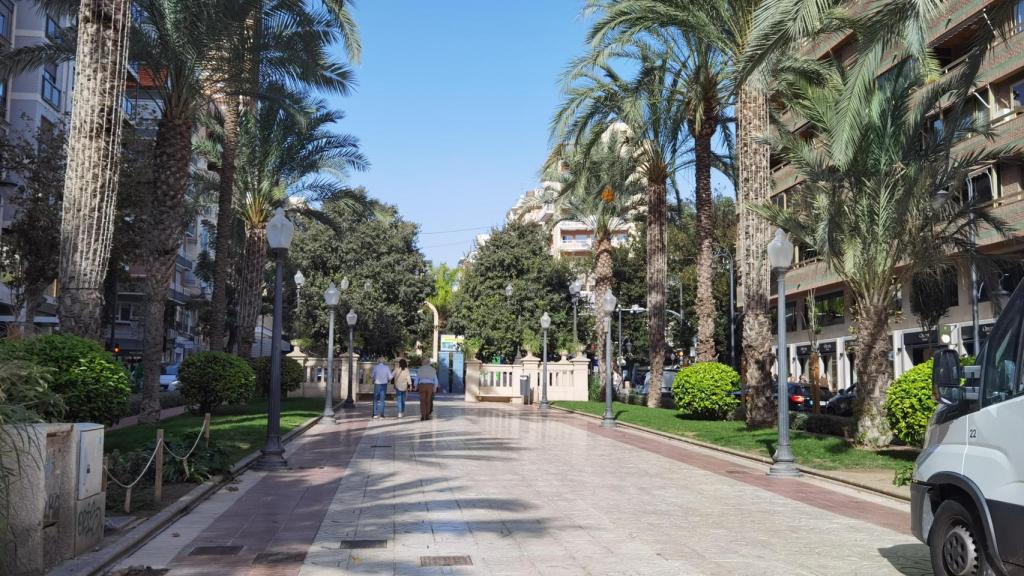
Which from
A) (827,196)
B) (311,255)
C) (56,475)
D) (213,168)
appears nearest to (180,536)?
(56,475)

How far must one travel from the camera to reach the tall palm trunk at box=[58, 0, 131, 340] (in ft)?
41.1

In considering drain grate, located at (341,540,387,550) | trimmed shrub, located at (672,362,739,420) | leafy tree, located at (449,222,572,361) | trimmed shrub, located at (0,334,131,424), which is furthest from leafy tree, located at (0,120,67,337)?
leafy tree, located at (449,222,572,361)

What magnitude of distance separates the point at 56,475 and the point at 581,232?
93.1m

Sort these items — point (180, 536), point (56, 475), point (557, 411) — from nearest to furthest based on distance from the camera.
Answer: point (56, 475), point (180, 536), point (557, 411)

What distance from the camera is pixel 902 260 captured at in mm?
15781

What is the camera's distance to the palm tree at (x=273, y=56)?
2052cm

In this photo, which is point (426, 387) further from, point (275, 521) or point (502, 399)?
point (275, 521)

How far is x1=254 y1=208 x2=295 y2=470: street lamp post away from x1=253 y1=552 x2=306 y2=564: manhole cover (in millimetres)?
6079

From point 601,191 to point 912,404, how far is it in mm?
23325

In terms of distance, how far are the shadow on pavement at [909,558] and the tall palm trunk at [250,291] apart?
2426cm

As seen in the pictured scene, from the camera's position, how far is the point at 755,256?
19.5m

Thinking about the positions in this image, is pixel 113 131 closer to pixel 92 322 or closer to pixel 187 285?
pixel 92 322

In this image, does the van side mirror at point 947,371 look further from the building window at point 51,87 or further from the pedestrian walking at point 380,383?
the building window at point 51,87

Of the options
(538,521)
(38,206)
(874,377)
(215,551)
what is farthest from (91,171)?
(38,206)
